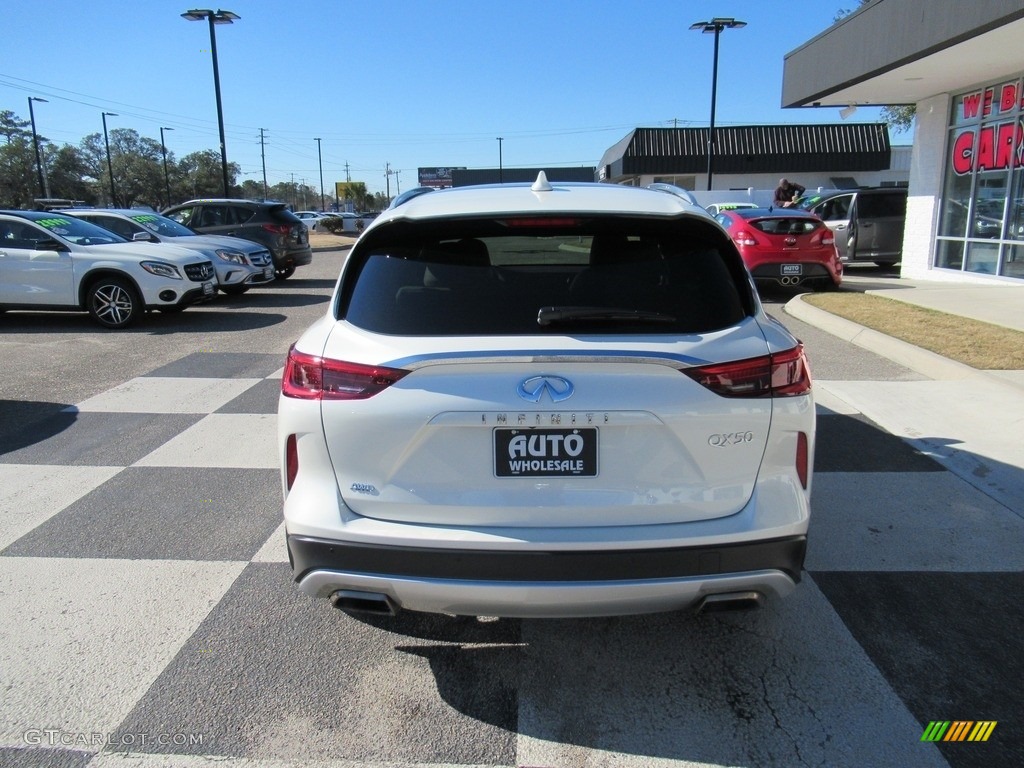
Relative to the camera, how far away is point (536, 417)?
93.0 inches

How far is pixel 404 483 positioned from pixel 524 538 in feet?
1.39

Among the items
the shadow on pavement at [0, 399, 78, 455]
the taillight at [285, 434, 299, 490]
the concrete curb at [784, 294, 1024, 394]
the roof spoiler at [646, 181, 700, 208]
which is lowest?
the shadow on pavement at [0, 399, 78, 455]

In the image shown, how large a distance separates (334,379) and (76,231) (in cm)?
1080

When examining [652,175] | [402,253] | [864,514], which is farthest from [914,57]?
[652,175]

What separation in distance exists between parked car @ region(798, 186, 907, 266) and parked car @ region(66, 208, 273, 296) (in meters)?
12.6

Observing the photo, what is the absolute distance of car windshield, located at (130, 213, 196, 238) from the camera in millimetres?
13805

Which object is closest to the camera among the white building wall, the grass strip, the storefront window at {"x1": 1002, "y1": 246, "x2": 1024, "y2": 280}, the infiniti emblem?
the infiniti emblem

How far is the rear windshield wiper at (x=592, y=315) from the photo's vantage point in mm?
2500

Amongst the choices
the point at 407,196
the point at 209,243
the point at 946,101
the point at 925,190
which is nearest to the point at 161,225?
the point at 209,243

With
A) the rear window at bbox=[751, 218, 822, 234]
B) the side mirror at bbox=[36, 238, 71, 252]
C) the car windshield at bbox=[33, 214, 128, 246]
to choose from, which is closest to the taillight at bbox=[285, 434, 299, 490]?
the side mirror at bbox=[36, 238, 71, 252]

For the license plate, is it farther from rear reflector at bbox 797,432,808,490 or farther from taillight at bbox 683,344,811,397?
rear reflector at bbox 797,432,808,490

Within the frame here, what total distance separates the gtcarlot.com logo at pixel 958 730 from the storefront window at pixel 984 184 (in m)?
12.8

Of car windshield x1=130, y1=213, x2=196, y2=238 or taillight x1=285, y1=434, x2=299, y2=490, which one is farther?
car windshield x1=130, y1=213, x2=196, y2=238

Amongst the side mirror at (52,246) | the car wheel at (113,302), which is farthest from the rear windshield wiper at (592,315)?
the side mirror at (52,246)
